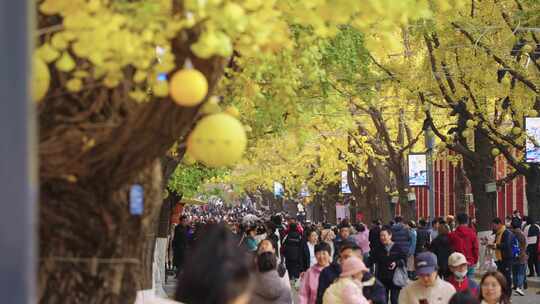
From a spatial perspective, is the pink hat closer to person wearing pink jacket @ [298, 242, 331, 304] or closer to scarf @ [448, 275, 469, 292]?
scarf @ [448, 275, 469, 292]

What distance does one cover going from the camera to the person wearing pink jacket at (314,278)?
51.6ft

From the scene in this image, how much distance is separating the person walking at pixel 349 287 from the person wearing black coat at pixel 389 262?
328 inches

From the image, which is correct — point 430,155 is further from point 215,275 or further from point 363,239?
point 215,275

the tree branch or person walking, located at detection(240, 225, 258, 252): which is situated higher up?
the tree branch

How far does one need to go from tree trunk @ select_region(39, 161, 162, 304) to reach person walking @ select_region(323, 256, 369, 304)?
4244mm

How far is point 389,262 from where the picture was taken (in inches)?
820

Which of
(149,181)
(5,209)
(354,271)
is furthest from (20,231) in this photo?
(354,271)

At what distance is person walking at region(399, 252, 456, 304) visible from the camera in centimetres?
1261

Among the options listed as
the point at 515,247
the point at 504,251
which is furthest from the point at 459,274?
the point at 515,247

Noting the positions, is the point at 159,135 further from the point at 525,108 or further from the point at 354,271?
the point at 525,108

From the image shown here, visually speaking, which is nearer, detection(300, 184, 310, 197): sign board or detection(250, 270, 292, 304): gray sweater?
detection(250, 270, 292, 304): gray sweater

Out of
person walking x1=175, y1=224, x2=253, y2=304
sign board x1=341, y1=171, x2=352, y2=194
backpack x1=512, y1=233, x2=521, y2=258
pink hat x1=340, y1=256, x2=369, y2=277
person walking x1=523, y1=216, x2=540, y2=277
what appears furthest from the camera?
sign board x1=341, y1=171, x2=352, y2=194

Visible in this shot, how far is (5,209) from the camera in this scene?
14.5 feet

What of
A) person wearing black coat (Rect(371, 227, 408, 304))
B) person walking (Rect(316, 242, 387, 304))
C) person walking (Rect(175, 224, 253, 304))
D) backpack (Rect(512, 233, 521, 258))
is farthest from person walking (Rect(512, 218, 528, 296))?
person walking (Rect(175, 224, 253, 304))
